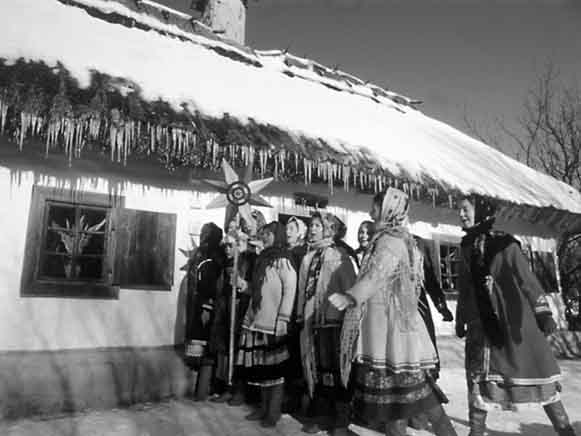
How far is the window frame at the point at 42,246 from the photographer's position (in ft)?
13.0

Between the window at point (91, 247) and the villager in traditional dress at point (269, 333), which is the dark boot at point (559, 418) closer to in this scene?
the villager in traditional dress at point (269, 333)

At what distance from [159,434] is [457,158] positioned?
6650 millimetres

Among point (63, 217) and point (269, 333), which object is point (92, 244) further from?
point (269, 333)

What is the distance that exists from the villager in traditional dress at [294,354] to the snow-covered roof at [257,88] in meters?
1.62

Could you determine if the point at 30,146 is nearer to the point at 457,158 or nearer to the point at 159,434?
the point at 159,434

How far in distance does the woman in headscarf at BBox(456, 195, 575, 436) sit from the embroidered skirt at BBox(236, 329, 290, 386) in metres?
1.36

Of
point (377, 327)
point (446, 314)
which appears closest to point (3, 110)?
point (377, 327)

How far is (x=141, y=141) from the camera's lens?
4.05 metres

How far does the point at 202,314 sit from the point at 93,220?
1.50 meters

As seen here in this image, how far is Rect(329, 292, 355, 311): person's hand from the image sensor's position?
8.28ft

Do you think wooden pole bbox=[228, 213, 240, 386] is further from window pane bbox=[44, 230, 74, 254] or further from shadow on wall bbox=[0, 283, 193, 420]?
window pane bbox=[44, 230, 74, 254]

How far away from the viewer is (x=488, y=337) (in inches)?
113

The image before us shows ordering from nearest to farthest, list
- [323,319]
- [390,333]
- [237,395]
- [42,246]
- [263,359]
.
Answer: [390,333], [323,319], [263,359], [237,395], [42,246]

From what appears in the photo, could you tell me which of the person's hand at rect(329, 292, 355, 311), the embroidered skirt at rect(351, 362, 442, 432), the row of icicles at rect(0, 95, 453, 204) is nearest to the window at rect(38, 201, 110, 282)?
the row of icicles at rect(0, 95, 453, 204)
